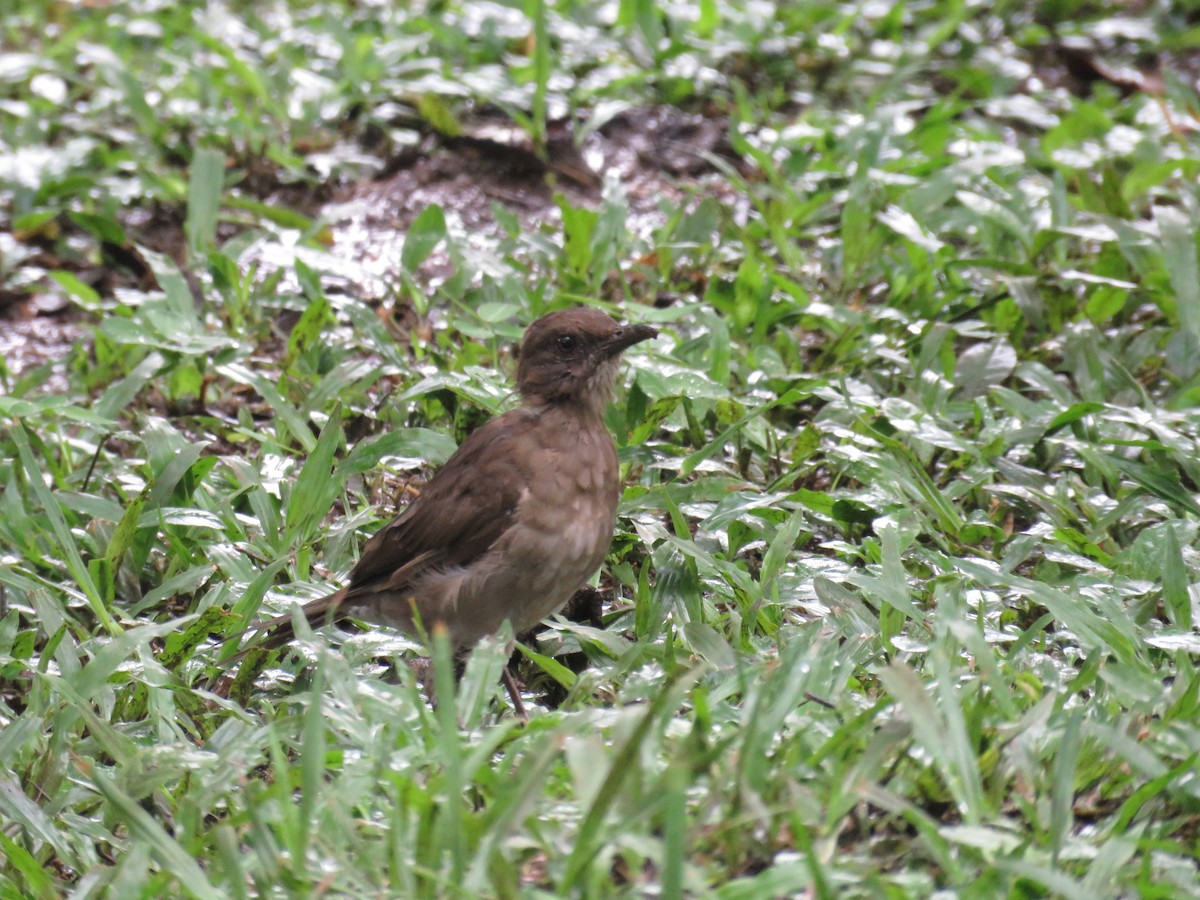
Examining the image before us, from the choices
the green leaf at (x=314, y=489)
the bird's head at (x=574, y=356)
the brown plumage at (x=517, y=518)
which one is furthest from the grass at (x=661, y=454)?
the bird's head at (x=574, y=356)

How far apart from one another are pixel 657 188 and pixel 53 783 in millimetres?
4182

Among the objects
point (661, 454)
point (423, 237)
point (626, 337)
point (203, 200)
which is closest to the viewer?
point (626, 337)

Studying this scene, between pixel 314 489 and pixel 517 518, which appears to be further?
pixel 314 489

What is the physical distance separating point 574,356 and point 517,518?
583 millimetres

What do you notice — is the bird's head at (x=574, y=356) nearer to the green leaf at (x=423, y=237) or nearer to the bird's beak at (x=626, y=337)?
the bird's beak at (x=626, y=337)

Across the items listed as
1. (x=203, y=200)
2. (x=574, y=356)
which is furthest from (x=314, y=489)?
(x=203, y=200)

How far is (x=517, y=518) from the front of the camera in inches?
170

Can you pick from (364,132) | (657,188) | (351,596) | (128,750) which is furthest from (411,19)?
(128,750)

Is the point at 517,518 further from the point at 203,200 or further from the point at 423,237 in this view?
the point at 203,200

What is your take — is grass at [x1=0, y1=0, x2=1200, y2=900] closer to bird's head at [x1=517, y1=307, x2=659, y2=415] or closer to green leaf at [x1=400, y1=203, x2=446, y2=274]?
green leaf at [x1=400, y1=203, x2=446, y2=274]

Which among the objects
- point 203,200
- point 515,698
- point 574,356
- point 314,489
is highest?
point 574,356

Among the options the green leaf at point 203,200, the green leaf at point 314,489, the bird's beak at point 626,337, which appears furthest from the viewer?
the green leaf at point 203,200

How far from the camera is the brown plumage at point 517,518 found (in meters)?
4.27

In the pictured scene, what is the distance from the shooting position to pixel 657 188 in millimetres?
6980
